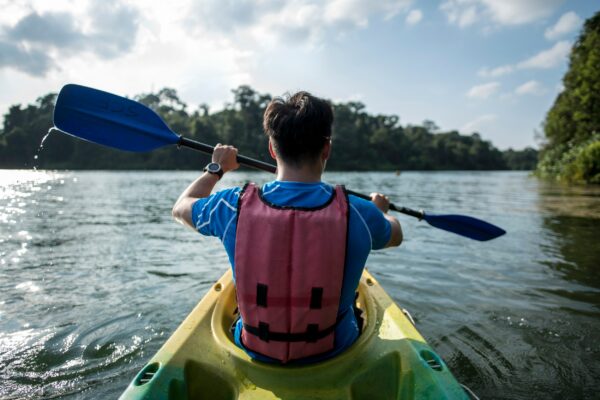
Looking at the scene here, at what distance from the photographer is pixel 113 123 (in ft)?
10.9

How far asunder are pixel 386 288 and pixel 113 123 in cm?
324

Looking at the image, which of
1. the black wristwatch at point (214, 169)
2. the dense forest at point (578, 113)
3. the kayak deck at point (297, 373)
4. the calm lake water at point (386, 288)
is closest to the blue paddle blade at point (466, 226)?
the calm lake water at point (386, 288)

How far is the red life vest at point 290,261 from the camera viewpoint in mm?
1604

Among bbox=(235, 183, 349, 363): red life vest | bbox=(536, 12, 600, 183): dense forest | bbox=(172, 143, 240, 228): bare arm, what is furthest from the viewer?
bbox=(536, 12, 600, 183): dense forest

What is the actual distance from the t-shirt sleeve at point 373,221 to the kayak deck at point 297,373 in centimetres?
52

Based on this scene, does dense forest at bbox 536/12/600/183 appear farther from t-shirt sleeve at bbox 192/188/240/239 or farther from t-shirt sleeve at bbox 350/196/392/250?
t-shirt sleeve at bbox 192/188/240/239

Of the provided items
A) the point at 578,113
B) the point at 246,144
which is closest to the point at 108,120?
the point at 578,113

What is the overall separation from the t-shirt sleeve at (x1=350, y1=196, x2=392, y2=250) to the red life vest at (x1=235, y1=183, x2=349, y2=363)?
7cm

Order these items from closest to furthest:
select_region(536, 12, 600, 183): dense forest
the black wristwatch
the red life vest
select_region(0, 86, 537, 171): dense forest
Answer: the red life vest
the black wristwatch
select_region(536, 12, 600, 183): dense forest
select_region(0, 86, 537, 171): dense forest

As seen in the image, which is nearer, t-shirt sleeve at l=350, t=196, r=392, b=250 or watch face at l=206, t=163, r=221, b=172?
t-shirt sleeve at l=350, t=196, r=392, b=250

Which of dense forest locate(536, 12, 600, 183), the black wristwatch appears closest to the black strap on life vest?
the black wristwatch

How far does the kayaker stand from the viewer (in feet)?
5.28

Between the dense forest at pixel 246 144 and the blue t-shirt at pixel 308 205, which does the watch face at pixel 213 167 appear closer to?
the blue t-shirt at pixel 308 205

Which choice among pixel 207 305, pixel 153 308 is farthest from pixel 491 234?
pixel 153 308
